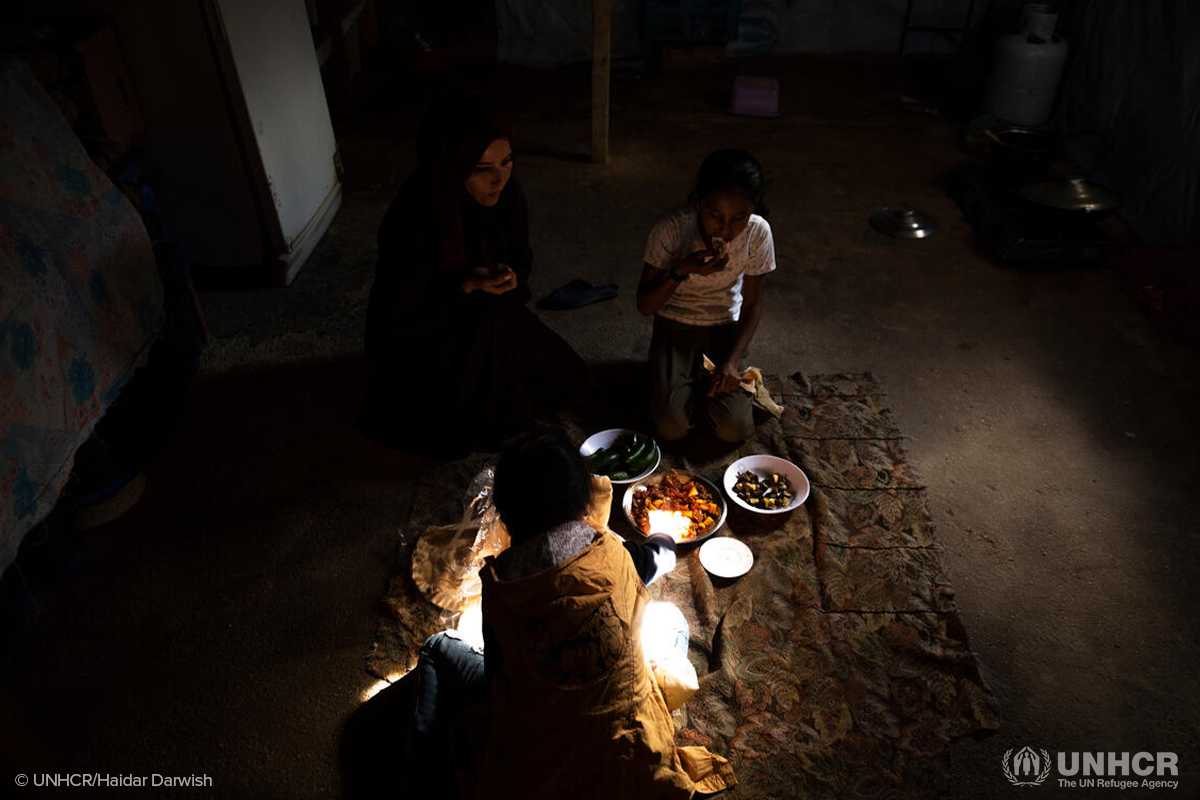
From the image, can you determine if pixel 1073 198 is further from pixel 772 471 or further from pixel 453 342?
pixel 453 342

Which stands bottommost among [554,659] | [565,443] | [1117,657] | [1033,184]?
[1117,657]

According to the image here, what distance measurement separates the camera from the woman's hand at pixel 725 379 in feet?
10.8

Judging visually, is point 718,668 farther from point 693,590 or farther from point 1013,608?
point 1013,608

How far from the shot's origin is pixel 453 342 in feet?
10.7

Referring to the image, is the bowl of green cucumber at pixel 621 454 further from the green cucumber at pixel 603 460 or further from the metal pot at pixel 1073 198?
the metal pot at pixel 1073 198

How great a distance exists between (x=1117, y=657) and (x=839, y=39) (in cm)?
728

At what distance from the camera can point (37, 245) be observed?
2732 millimetres

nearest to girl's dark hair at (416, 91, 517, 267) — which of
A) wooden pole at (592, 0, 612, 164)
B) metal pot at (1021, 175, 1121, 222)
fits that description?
wooden pole at (592, 0, 612, 164)

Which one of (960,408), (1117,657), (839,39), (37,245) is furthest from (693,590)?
(839,39)

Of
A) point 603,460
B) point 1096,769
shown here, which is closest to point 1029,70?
point 603,460

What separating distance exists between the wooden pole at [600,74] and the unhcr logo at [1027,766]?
15.6ft

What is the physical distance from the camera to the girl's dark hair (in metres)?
2.69

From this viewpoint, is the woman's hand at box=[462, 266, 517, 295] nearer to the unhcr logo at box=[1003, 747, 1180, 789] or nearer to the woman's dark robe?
the woman's dark robe

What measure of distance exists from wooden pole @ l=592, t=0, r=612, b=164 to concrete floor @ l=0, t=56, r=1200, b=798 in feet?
1.79
